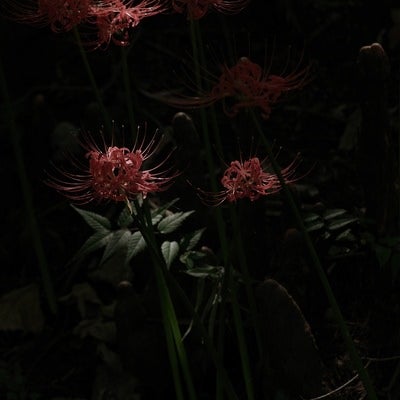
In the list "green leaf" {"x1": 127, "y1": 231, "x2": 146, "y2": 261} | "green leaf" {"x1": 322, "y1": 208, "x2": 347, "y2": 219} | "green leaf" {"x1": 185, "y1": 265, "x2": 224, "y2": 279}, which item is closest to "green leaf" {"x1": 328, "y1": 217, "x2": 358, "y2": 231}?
"green leaf" {"x1": 322, "y1": 208, "x2": 347, "y2": 219}

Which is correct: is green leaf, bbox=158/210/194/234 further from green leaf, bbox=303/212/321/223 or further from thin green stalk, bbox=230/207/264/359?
green leaf, bbox=303/212/321/223

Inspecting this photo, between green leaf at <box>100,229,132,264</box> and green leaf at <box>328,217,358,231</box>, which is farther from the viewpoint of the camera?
green leaf at <box>328,217,358,231</box>

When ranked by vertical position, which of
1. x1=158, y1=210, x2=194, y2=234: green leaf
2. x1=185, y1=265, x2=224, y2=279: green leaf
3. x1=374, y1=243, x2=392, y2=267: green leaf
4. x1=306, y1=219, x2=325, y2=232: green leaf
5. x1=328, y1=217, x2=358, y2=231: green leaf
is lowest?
x1=374, y1=243, x2=392, y2=267: green leaf

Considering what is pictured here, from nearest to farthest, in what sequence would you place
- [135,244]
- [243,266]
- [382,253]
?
[243,266] < [135,244] < [382,253]

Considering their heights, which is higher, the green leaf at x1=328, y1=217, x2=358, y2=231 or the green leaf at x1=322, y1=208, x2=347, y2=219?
the green leaf at x1=322, y1=208, x2=347, y2=219

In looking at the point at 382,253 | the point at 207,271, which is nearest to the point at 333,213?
the point at 382,253

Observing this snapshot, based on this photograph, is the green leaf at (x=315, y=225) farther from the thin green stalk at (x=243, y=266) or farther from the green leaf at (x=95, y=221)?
the green leaf at (x=95, y=221)

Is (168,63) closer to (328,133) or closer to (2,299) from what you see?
(328,133)

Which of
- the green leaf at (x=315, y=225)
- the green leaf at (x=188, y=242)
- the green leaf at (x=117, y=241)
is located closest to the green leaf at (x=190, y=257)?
the green leaf at (x=188, y=242)

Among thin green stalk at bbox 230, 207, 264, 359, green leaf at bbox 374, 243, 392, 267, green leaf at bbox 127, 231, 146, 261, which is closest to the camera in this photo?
thin green stalk at bbox 230, 207, 264, 359

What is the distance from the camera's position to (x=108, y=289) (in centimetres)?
256

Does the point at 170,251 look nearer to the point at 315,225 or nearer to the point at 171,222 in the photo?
the point at 171,222

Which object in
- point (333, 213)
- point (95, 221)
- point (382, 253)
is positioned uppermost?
point (95, 221)

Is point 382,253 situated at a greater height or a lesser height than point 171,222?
lesser
